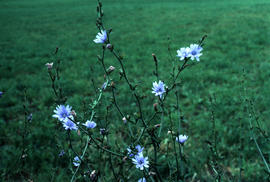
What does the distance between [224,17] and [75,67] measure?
7.12 m

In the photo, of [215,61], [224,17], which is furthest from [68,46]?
[224,17]

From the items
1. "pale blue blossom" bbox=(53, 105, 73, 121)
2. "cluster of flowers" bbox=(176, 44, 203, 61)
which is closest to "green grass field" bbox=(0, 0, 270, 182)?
"cluster of flowers" bbox=(176, 44, 203, 61)

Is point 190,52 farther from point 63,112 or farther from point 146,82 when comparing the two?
point 146,82

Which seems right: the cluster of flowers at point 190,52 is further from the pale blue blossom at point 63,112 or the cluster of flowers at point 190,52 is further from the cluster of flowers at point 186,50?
the pale blue blossom at point 63,112

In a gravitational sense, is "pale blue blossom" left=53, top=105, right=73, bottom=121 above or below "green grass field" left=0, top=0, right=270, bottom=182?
above

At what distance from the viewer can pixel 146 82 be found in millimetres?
4168

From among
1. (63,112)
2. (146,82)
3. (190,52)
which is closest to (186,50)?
(190,52)

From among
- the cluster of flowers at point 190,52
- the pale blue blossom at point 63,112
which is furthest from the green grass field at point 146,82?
the pale blue blossom at point 63,112

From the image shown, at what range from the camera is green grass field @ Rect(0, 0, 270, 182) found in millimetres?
2357

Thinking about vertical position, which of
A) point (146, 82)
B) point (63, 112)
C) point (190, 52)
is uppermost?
point (190, 52)

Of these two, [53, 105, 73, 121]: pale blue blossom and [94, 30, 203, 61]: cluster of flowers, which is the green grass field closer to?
[94, 30, 203, 61]: cluster of flowers

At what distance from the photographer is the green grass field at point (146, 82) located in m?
2.36

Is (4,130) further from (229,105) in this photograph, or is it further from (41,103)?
(229,105)

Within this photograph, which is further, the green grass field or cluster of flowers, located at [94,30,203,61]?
the green grass field
